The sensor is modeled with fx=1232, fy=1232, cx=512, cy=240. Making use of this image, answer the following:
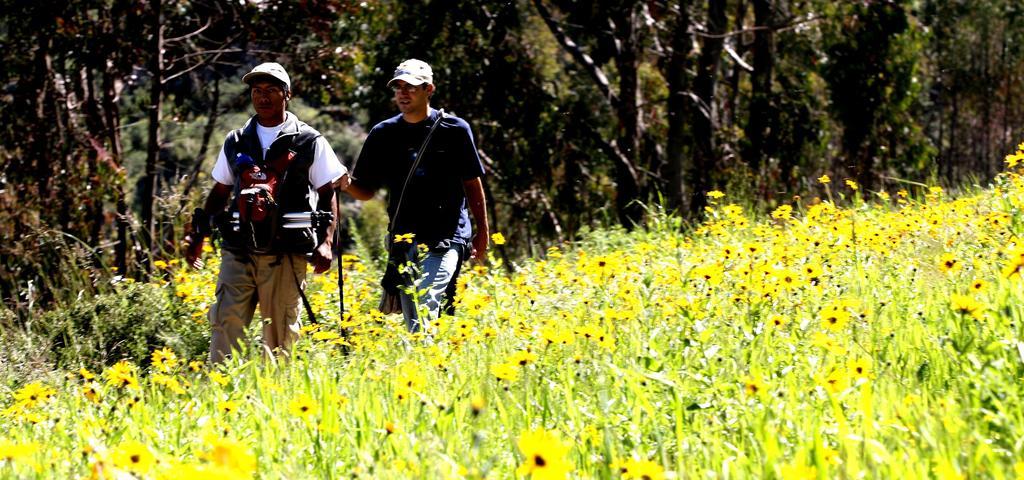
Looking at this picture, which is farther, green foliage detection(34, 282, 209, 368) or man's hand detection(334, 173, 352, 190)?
green foliage detection(34, 282, 209, 368)

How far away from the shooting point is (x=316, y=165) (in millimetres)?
5391

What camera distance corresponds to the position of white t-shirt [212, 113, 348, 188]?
17.4ft

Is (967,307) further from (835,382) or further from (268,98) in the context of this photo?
(268,98)

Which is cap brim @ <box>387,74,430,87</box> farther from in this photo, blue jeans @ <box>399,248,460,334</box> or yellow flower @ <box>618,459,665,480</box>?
yellow flower @ <box>618,459,665,480</box>

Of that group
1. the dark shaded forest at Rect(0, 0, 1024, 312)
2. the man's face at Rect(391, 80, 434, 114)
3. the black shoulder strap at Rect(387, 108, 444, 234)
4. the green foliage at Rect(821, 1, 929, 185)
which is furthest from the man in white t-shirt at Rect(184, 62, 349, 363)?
the green foliage at Rect(821, 1, 929, 185)

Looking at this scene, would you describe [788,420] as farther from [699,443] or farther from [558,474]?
[558,474]

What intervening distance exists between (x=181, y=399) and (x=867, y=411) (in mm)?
2545

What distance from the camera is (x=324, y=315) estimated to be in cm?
658

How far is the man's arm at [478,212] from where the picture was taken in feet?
18.6

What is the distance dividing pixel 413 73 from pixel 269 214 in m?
0.89

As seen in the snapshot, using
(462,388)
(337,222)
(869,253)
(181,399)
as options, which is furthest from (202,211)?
(869,253)

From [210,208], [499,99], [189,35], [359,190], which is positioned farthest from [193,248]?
[499,99]

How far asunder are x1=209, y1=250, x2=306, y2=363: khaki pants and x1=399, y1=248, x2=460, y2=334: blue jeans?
0.51 meters

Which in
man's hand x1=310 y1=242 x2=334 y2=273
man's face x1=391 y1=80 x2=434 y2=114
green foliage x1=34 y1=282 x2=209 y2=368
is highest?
man's face x1=391 y1=80 x2=434 y2=114
